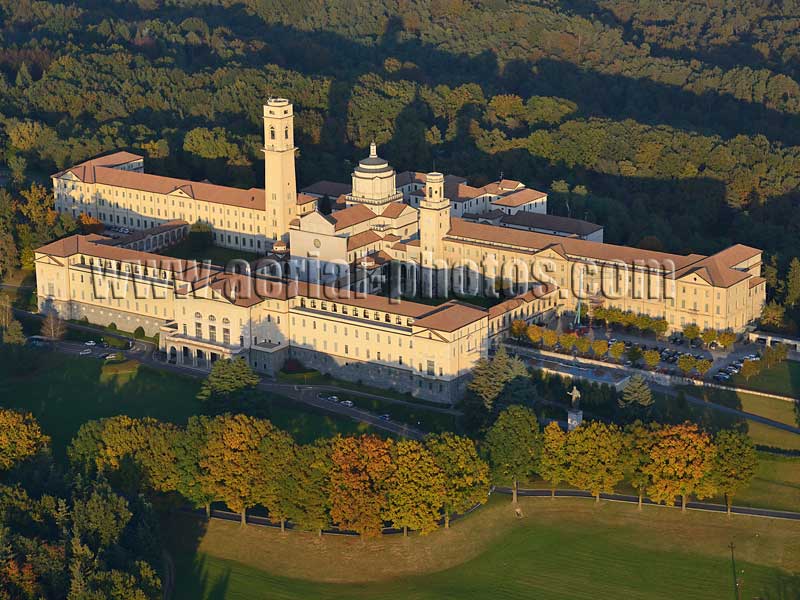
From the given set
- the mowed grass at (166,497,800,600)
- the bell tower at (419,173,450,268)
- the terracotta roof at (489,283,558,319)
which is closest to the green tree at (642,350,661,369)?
the terracotta roof at (489,283,558,319)

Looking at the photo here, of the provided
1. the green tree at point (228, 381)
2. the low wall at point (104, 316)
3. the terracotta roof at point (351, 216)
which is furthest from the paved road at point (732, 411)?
the low wall at point (104, 316)

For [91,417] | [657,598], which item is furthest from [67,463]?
[657,598]

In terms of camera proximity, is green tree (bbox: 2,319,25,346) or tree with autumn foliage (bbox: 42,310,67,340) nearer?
green tree (bbox: 2,319,25,346)

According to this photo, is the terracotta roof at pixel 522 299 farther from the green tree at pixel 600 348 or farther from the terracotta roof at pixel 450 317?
the green tree at pixel 600 348

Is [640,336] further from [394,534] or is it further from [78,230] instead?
[78,230]

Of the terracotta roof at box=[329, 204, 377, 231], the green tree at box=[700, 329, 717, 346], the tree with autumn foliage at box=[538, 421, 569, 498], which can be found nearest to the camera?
the tree with autumn foliage at box=[538, 421, 569, 498]

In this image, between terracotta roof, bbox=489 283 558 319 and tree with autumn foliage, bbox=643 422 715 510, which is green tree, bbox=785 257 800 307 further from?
tree with autumn foliage, bbox=643 422 715 510

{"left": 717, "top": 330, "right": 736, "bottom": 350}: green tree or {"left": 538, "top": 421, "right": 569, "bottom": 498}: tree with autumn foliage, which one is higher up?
{"left": 717, "top": 330, "right": 736, "bottom": 350}: green tree
